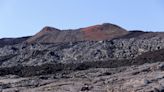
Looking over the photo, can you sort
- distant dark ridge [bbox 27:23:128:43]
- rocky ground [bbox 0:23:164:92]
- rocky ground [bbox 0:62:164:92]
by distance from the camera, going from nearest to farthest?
rocky ground [bbox 0:62:164:92], rocky ground [bbox 0:23:164:92], distant dark ridge [bbox 27:23:128:43]

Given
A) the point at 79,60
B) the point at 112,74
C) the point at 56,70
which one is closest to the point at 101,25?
the point at 79,60

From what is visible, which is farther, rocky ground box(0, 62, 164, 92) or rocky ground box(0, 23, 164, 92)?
rocky ground box(0, 23, 164, 92)

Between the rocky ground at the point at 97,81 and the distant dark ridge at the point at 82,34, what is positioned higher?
the distant dark ridge at the point at 82,34

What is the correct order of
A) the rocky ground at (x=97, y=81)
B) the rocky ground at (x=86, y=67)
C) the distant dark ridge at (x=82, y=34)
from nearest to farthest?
the rocky ground at (x=97, y=81) → the rocky ground at (x=86, y=67) → the distant dark ridge at (x=82, y=34)

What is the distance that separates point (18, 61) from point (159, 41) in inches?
354

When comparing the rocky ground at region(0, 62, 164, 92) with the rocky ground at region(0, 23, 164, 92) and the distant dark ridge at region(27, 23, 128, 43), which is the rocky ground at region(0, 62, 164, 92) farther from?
the distant dark ridge at region(27, 23, 128, 43)

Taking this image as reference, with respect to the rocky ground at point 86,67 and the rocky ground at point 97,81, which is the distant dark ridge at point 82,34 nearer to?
the rocky ground at point 86,67

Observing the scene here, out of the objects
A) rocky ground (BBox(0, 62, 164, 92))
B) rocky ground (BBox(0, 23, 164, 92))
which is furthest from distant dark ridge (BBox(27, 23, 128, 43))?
rocky ground (BBox(0, 62, 164, 92))

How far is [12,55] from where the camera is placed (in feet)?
106

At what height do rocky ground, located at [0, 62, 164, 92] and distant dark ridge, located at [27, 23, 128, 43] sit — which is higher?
distant dark ridge, located at [27, 23, 128, 43]

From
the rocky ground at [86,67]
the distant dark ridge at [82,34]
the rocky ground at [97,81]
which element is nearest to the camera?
the rocky ground at [97,81]

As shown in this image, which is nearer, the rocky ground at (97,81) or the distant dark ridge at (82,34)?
the rocky ground at (97,81)

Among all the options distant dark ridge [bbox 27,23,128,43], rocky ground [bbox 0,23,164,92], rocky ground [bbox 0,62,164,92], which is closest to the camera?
rocky ground [bbox 0,62,164,92]

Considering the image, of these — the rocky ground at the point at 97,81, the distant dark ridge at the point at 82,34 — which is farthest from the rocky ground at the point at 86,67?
the distant dark ridge at the point at 82,34
